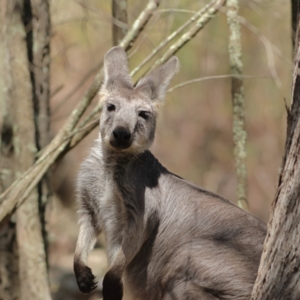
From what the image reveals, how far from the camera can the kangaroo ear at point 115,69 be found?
5449mm

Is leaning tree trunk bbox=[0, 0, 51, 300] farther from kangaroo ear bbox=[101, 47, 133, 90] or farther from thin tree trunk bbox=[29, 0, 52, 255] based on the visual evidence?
kangaroo ear bbox=[101, 47, 133, 90]

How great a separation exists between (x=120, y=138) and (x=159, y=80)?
2.67 ft

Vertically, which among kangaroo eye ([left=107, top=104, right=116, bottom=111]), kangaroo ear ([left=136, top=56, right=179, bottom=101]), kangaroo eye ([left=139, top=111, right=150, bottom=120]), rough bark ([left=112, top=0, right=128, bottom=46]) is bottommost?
kangaroo eye ([left=139, top=111, right=150, bottom=120])

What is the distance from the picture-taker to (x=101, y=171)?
536 cm

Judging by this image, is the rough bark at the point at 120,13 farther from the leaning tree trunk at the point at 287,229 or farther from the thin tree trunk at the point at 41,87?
the leaning tree trunk at the point at 287,229

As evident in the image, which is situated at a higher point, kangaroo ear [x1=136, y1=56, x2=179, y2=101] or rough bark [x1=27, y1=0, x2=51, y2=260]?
kangaroo ear [x1=136, y1=56, x2=179, y2=101]

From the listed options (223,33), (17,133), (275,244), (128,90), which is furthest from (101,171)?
(223,33)

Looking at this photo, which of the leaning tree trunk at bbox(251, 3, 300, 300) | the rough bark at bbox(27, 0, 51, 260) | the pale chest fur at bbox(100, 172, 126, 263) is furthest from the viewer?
the rough bark at bbox(27, 0, 51, 260)

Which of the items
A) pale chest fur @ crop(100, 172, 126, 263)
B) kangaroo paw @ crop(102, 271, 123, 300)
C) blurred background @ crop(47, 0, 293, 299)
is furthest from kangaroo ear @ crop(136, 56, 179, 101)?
blurred background @ crop(47, 0, 293, 299)

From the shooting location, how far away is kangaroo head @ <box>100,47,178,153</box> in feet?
16.5

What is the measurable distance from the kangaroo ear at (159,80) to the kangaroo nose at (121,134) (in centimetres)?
62

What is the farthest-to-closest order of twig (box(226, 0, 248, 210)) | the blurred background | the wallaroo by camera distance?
the blurred background < twig (box(226, 0, 248, 210)) < the wallaroo

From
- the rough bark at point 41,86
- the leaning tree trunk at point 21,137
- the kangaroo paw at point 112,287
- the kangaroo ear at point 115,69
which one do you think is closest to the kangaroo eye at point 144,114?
the kangaroo ear at point 115,69

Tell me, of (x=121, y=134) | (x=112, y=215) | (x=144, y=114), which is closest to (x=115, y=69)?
(x=144, y=114)
